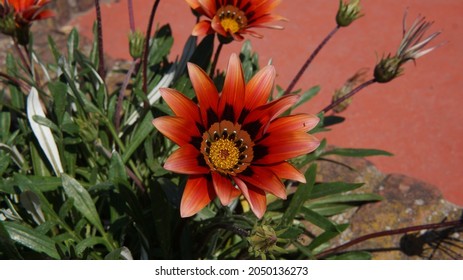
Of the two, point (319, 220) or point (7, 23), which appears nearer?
point (7, 23)

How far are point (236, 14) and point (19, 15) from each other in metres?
0.70

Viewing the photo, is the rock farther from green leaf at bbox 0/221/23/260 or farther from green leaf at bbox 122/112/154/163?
green leaf at bbox 0/221/23/260

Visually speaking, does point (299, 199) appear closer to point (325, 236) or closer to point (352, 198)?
point (325, 236)

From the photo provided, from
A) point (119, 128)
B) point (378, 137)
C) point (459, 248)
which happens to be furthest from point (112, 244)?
point (378, 137)

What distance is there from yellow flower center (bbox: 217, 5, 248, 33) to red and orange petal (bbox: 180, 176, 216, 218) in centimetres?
63

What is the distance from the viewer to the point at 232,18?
5.76 feet

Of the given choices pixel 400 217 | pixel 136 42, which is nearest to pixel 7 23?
pixel 136 42

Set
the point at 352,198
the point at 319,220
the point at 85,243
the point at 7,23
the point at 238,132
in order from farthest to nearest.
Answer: the point at 352,198 → the point at 319,220 → the point at 7,23 → the point at 85,243 → the point at 238,132

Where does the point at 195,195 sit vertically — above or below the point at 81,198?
above

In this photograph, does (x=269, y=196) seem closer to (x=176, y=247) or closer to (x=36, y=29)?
(x=176, y=247)

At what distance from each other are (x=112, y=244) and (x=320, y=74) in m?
1.93

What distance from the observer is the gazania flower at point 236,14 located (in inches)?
63.3

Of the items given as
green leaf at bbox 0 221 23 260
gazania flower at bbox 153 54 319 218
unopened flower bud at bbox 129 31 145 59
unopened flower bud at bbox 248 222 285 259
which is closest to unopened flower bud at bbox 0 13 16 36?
unopened flower bud at bbox 129 31 145 59

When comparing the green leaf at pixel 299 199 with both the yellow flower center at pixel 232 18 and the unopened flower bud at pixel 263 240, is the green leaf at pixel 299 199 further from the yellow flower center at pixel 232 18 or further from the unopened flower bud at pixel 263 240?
the yellow flower center at pixel 232 18
